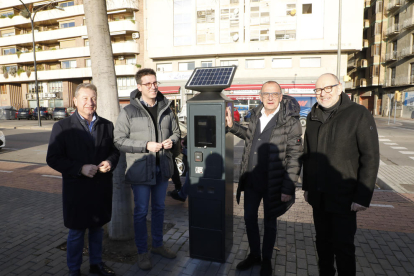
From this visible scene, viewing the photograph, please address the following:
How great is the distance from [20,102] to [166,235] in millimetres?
47326

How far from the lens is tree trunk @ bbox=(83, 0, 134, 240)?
3.52 m

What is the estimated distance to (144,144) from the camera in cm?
284

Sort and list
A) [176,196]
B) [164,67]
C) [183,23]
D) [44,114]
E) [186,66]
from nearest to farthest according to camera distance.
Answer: [176,196] → [183,23] → [186,66] → [164,67] → [44,114]

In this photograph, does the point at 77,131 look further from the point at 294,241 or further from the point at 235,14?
the point at 235,14

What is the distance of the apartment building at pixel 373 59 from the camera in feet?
128

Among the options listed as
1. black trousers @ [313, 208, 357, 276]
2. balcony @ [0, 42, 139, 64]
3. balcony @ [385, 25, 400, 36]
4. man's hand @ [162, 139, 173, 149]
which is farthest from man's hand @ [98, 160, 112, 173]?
balcony @ [385, 25, 400, 36]

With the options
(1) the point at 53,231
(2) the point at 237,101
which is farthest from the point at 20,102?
(1) the point at 53,231

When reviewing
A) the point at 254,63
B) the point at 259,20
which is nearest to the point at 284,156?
the point at 254,63

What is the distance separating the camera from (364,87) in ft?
143

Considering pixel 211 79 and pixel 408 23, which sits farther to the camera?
pixel 408 23

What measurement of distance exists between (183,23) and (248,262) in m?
30.6

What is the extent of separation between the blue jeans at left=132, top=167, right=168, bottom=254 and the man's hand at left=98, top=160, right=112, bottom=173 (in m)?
0.42

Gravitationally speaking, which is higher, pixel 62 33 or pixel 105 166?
pixel 62 33

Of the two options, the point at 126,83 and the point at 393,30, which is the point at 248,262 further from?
the point at 393,30
